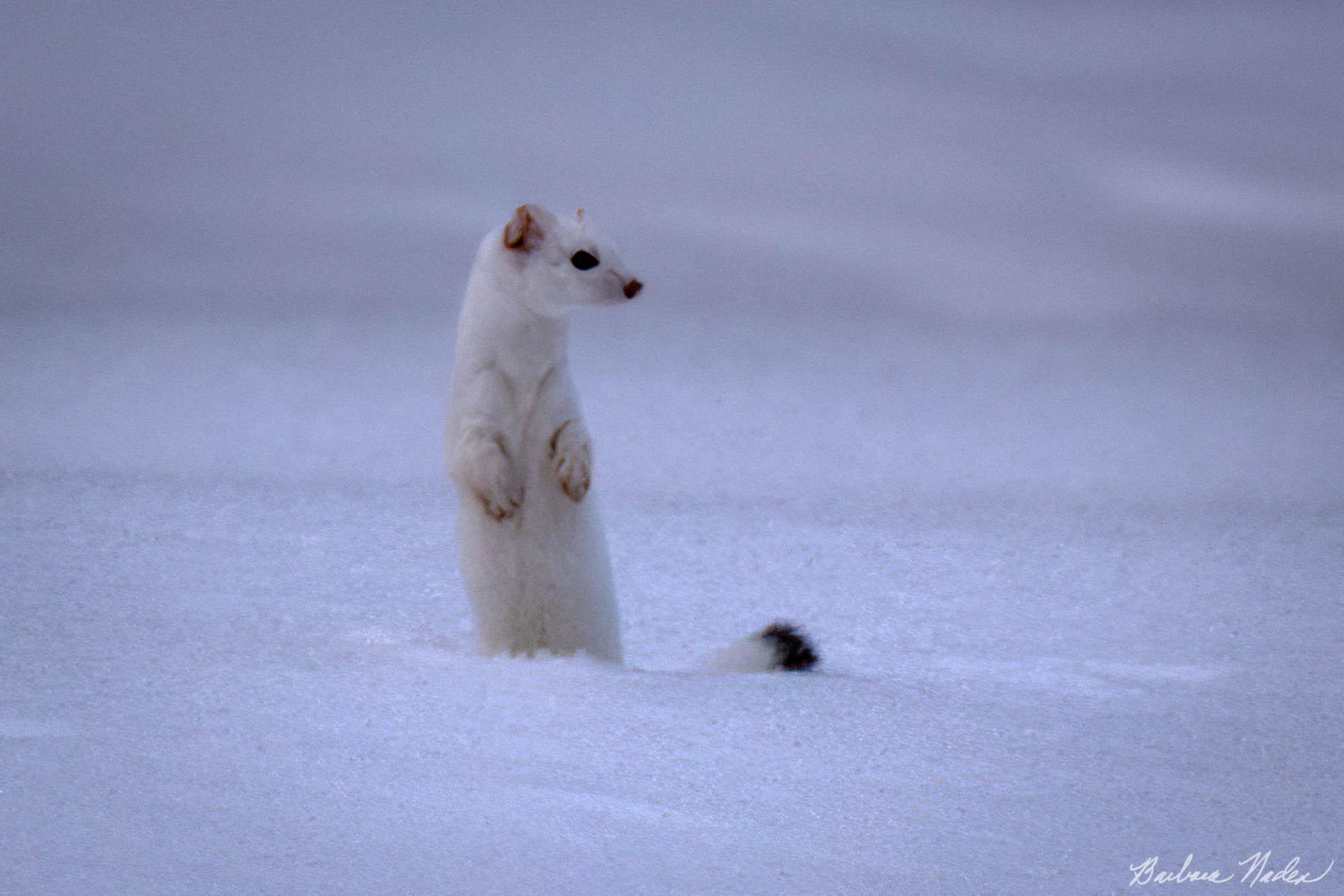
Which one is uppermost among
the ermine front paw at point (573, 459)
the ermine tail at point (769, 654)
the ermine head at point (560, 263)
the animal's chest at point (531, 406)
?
the ermine head at point (560, 263)

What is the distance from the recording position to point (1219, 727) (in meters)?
2.93

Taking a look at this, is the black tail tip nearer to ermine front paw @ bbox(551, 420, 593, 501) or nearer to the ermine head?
ermine front paw @ bbox(551, 420, 593, 501)

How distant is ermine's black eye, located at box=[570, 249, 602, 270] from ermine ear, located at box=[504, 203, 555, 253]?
0.24ft

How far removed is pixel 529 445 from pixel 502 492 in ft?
0.35

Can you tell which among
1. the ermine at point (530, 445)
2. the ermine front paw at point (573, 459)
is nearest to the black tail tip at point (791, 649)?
the ermine at point (530, 445)

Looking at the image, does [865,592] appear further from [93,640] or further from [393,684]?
[93,640]

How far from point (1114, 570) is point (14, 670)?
2615 millimetres

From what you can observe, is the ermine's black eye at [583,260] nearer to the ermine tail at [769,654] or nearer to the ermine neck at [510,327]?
the ermine neck at [510,327]

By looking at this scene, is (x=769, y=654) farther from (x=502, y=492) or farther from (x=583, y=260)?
(x=583, y=260)
